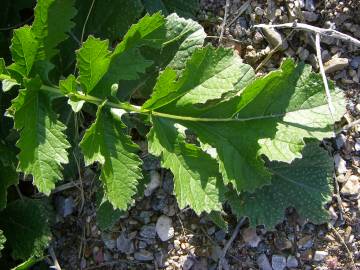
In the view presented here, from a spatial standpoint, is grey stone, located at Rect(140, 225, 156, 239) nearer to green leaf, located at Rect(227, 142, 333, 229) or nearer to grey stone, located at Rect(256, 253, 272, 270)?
green leaf, located at Rect(227, 142, 333, 229)

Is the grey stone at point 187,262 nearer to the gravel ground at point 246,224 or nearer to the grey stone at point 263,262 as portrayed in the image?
the gravel ground at point 246,224

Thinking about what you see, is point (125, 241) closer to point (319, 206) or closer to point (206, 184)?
point (206, 184)

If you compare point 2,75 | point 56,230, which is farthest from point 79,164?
point 2,75

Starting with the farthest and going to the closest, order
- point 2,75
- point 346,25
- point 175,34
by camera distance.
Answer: point 346,25 → point 175,34 → point 2,75

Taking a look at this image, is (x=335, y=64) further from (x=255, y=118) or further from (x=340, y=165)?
(x=255, y=118)

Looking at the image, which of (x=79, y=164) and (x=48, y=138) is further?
(x=79, y=164)

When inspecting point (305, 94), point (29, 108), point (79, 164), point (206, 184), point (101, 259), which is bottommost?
point (101, 259)
